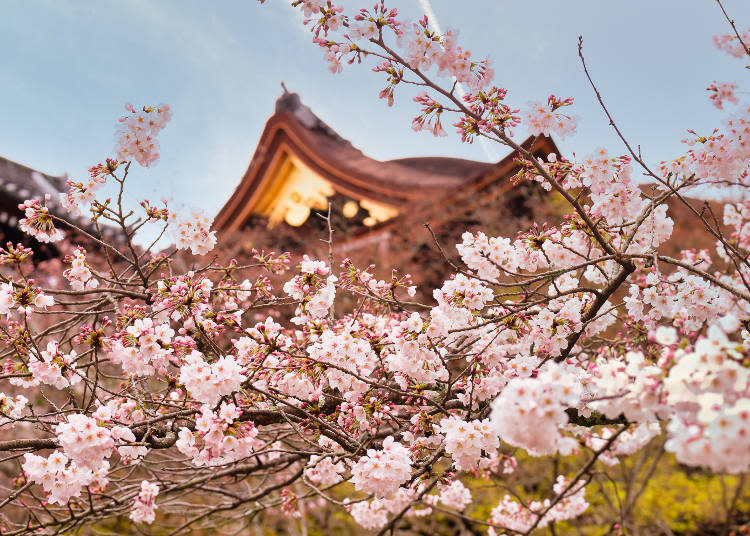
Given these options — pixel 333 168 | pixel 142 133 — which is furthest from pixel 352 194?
pixel 142 133

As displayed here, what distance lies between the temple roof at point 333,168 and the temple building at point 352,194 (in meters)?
0.02

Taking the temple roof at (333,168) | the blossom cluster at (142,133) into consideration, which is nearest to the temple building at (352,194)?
the temple roof at (333,168)

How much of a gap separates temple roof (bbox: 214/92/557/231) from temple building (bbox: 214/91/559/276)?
0.06ft

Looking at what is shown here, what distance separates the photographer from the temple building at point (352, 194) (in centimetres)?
804

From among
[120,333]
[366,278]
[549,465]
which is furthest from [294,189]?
[120,333]

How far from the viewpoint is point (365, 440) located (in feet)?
8.01

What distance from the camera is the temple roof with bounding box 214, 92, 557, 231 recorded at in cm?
856

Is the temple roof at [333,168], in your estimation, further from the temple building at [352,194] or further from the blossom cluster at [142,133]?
the blossom cluster at [142,133]

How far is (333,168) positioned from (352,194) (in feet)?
1.77

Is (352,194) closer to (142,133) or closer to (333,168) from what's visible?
(333,168)

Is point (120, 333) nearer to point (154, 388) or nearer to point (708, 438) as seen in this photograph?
point (708, 438)

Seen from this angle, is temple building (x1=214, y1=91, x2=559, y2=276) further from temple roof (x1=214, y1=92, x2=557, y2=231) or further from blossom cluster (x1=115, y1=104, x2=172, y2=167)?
blossom cluster (x1=115, y1=104, x2=172, y2=167)

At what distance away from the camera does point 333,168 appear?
8.98 metres

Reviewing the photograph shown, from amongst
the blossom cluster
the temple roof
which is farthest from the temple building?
the blossom cluster
